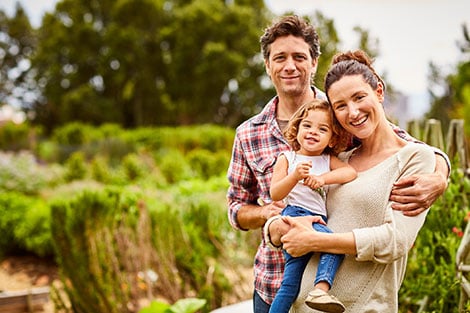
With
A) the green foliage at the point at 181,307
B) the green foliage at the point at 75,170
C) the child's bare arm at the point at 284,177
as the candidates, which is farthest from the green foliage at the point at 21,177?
the child's bare arm at the point at 284,177

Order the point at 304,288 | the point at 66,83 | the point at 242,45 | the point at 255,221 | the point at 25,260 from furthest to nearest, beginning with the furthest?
1. the point at 66,83
2. the point at 242,45
3. the point at 25,260
4. the point at 255,221
5. the point at 304,288

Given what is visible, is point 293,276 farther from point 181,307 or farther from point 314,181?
point 181,307

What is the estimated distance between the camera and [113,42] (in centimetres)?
2883

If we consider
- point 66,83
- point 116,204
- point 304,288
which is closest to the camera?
point 304,288

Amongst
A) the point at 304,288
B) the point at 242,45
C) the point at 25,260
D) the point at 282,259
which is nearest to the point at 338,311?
the point at 304,288

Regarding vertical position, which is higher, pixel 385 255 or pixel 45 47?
pixel 45 47

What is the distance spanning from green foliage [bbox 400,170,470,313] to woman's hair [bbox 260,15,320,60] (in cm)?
171

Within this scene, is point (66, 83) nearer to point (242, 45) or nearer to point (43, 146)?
point (242, 45)

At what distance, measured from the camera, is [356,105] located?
77.2 inches

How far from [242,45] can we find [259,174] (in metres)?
26.8

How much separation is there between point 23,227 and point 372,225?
7050mm

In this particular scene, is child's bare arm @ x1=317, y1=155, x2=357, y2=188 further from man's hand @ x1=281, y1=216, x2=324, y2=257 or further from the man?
the man

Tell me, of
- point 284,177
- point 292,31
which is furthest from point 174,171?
point 284,177

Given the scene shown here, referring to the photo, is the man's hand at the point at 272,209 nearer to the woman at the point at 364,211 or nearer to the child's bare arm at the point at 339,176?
the woman at the point at 364,211
